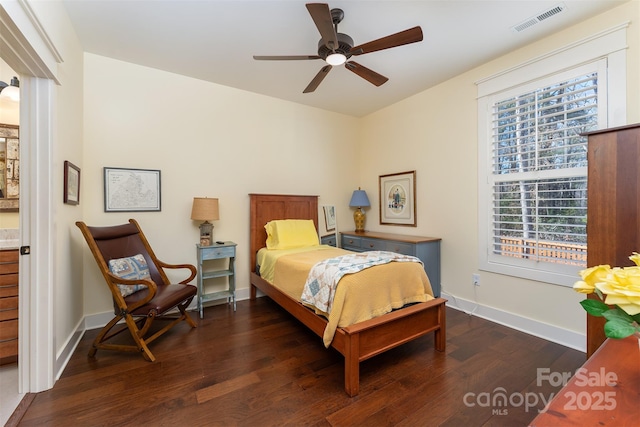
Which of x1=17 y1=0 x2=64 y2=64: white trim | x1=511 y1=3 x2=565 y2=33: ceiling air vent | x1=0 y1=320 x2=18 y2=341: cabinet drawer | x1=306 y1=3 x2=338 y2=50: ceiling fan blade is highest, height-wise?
x1=511 y1=3 x2=565 y2=33: ceiling air vent

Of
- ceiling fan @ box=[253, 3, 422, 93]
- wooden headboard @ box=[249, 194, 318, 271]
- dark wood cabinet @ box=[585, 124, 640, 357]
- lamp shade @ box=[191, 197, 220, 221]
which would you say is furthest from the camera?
wooden headboard @ box=[249, 194, 318, 271]

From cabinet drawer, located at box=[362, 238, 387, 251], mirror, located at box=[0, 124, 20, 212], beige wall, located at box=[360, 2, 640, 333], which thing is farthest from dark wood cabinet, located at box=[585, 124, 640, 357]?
mirror, located at box=[0, 124, 20, 212]

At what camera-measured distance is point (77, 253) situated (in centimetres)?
252

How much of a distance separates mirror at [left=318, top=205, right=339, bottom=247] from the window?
2.07 metres

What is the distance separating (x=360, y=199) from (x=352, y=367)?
2.90 meters

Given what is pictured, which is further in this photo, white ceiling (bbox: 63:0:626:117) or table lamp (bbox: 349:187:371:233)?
table lamp (bbox: 349:187:371:233)

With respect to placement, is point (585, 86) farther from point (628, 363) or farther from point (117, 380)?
point (117, 380)

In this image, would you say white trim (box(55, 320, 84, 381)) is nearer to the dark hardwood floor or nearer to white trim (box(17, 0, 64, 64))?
the dark hardwood floor

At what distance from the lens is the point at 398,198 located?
397 centimetres

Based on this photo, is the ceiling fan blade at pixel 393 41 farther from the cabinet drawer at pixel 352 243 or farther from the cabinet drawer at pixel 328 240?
the cabinet drawer at pixel 328 240

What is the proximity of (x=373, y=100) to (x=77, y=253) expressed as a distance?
392 centimetres

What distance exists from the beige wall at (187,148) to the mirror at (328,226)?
0.19 metres

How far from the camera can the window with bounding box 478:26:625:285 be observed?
228 cm

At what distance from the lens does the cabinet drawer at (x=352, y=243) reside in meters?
4.00
